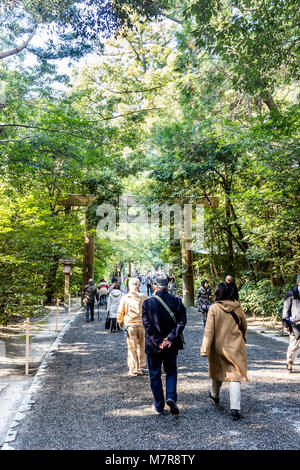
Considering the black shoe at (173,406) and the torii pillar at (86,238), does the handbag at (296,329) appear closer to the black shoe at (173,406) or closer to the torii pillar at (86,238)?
the black shoe at (173,406)

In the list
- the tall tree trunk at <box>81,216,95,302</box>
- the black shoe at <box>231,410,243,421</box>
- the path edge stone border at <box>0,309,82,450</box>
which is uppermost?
the tall tree trunk at <box>81,216,95,302</box>

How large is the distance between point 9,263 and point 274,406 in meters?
6.27

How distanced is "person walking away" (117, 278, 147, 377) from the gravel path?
0.33 metres

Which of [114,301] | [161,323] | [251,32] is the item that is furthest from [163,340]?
[114,301]

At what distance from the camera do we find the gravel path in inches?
143

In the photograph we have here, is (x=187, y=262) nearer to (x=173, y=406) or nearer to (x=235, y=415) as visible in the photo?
(x=173, y=406)

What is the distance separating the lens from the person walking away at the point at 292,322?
629cm

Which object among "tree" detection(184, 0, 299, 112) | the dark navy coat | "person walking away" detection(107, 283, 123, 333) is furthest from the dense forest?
the dark navy coat

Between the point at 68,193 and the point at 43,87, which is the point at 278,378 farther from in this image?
the point at 68,193

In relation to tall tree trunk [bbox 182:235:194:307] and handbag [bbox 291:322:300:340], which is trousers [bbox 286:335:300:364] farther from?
tall tree trunk [bbox 182:235:194:307]

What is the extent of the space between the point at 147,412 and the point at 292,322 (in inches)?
127

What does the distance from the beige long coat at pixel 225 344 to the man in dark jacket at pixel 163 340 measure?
0.36 metres
